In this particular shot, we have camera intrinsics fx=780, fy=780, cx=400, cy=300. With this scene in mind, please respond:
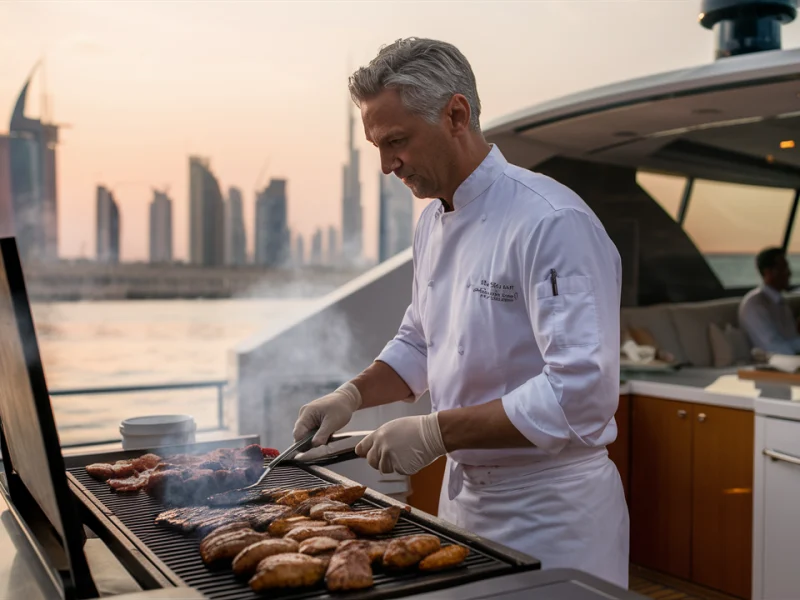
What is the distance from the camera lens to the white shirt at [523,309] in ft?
4.92

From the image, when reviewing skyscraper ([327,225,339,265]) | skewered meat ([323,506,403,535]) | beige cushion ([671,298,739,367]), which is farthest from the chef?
skyscraper ([327,225,339,265])

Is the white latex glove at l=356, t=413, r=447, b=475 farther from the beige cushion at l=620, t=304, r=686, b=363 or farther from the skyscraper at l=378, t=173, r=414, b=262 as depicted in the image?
the beige cushion at l=620, t=304, r=686, b=363

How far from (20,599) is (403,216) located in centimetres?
422

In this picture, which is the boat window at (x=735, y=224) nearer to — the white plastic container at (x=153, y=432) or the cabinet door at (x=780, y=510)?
the cabinet door at (x=780, y=510)

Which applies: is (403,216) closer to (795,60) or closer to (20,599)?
(795,60)

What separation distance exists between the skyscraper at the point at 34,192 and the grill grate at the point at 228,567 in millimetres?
7145

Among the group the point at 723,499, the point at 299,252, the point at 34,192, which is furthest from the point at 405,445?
the point at 34,192

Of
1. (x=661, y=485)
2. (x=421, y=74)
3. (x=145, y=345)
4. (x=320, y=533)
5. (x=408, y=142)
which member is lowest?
(x=145, y=345)

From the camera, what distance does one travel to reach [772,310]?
152 inches

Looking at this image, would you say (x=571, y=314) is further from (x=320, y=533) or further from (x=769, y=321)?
(x=769, y=321)

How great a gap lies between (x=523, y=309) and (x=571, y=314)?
191 millimetres

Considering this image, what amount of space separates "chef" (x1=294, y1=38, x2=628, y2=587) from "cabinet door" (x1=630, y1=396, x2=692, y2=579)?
2.17m

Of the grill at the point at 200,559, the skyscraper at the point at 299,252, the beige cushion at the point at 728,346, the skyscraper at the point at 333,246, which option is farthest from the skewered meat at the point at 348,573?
the skyscraper at the point at 299,252

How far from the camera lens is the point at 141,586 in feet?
3.71
